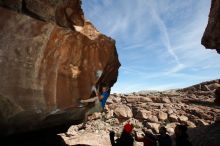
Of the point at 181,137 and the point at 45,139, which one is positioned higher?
the point at 181,137

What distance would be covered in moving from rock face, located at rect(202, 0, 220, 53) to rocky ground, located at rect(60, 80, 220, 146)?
5855 millimetres

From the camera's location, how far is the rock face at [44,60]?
26.8ft

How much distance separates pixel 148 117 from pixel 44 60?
1967 centimetres

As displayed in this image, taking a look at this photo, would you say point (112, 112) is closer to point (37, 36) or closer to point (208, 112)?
point (208, 112)

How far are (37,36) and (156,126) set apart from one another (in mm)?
18788

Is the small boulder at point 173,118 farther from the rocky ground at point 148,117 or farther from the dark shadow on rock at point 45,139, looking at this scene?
the dark shadow on rock at point 45,139

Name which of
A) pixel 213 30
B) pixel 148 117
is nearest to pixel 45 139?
pixel 213 30

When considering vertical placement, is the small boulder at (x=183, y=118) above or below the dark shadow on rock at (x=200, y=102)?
below

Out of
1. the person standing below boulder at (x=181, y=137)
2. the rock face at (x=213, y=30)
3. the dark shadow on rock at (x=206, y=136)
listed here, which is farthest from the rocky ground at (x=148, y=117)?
the person standing below boulder at (x=181, y=137)

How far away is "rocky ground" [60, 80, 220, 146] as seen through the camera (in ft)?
62.5

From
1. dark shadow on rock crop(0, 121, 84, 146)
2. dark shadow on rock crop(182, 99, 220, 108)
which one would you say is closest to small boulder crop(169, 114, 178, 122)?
dark shadow on rock crop(182, 99, 220, 108)

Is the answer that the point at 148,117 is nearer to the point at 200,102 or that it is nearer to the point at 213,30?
the point at 200,102

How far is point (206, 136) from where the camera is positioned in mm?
16109

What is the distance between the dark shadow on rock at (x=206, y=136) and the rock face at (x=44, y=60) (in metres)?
7.57
